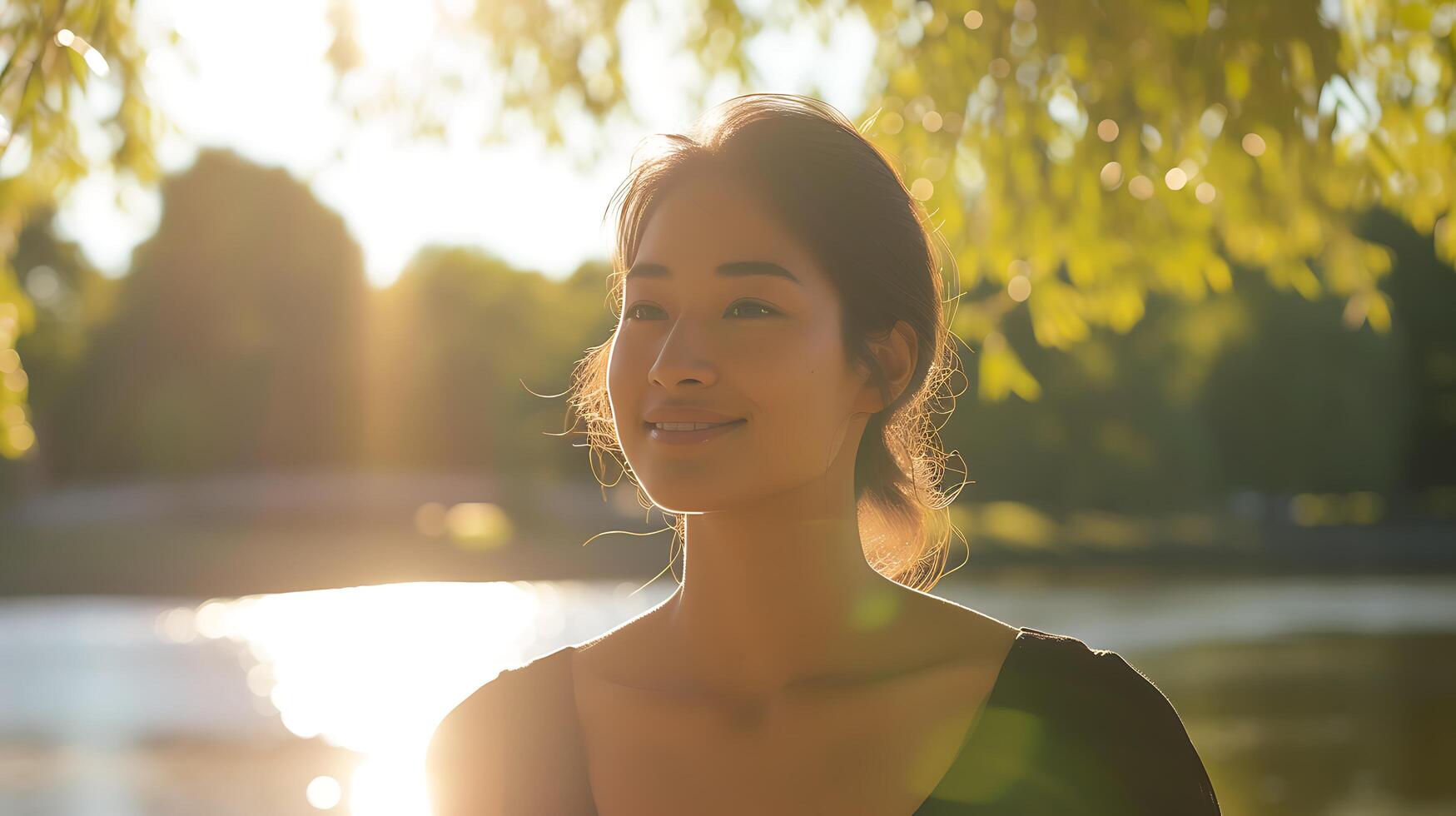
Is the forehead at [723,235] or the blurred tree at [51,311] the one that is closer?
the forehead at [723,235]

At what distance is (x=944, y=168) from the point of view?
6465 mm

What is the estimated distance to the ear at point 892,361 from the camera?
216 cm

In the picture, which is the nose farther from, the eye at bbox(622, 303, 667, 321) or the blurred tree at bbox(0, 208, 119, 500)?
the blurred tree at bbox(0, 208, 119, 500)

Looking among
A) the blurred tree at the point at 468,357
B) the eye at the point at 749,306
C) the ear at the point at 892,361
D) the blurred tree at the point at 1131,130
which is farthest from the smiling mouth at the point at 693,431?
the blurred tree at the point at 468,357

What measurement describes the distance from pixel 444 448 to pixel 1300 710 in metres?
34.6

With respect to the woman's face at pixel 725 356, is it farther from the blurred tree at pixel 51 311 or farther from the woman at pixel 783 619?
the blurred tree at pixel 51 311

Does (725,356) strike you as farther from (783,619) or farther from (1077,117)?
(1077,117)

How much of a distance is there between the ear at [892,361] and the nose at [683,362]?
0.29 metres

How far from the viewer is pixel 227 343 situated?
4238 cm

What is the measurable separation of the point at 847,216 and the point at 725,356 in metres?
0.31

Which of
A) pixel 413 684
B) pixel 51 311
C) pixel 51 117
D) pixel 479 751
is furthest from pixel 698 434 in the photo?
pixel 51 311

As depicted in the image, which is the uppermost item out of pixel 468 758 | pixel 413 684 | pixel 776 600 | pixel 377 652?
pixel 377 652

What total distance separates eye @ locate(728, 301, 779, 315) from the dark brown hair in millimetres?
124

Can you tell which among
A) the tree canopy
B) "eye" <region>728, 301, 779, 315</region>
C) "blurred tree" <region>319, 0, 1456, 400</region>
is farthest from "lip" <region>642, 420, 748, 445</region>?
"blurred tree" <region>319, 0, 1456, 400</region>
